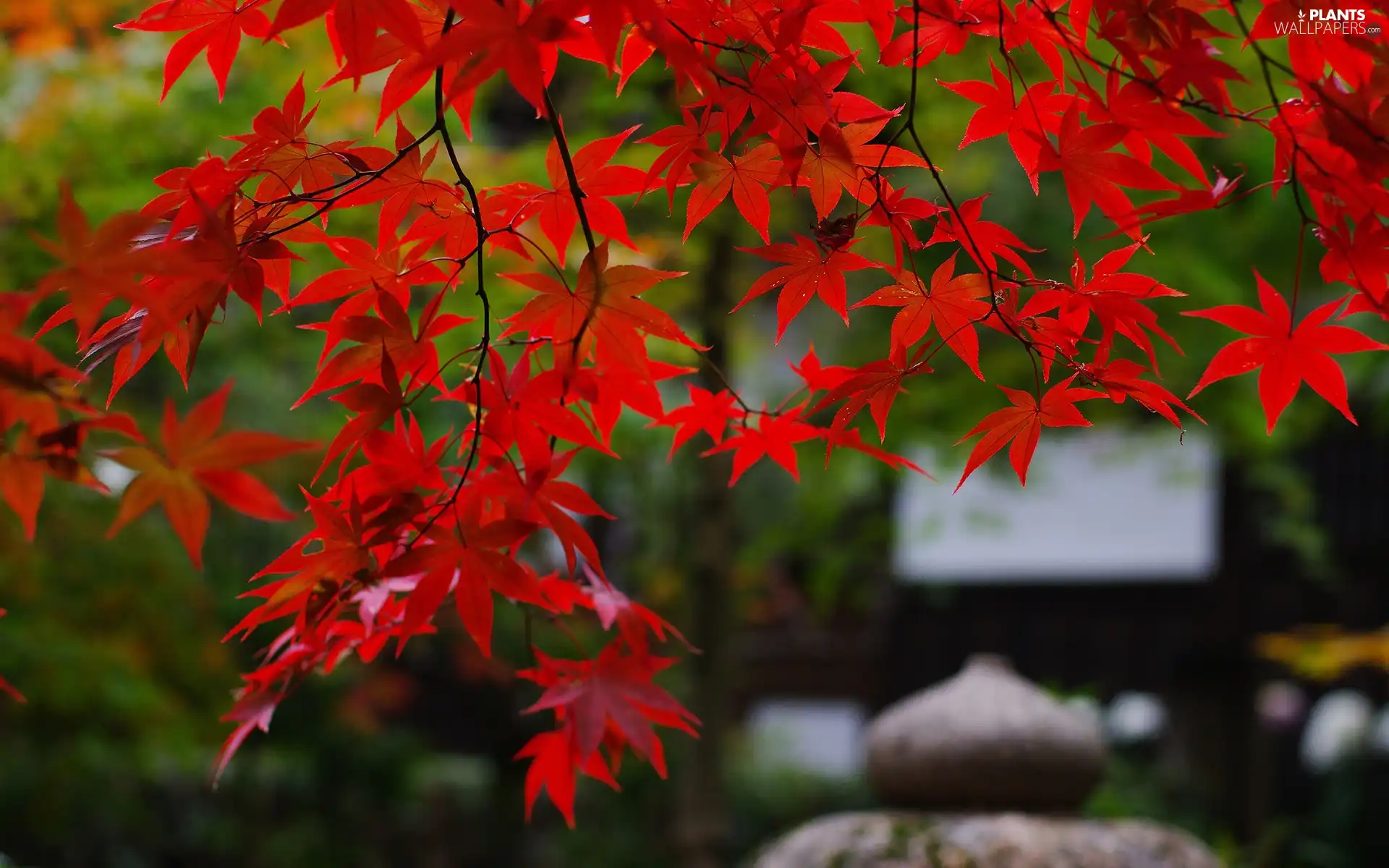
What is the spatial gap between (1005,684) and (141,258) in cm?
263

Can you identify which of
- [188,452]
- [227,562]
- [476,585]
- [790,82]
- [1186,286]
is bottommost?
[227,562]

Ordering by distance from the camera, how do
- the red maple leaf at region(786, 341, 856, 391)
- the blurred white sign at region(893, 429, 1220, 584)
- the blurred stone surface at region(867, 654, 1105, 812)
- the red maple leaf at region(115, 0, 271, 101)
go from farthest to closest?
the blurred white sign at region(893, 429, 1220, 584)
the blurred stone surface at region(867, 654, 1105, 812)
the red maple leaf at region(786, 341, 856, 391)
the red maple leaf at region(115, 0, 271, 101)

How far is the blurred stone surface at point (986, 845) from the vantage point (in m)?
2.67

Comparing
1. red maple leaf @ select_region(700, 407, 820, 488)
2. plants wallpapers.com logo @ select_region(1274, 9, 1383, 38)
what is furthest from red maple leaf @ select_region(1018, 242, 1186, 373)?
red maple leaf @ select_region(700, 407, 820, 488)

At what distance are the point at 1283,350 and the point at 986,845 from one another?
1.90 meters

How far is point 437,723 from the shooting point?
947 centimetres

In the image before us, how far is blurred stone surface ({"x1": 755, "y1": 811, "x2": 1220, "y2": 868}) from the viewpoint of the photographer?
267cm

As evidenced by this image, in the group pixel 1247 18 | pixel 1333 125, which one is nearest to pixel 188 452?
pixel 1333 125

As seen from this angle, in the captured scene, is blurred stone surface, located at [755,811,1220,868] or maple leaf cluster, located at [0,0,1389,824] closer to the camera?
maple leaf cluster, located at [0,0,1389,824]

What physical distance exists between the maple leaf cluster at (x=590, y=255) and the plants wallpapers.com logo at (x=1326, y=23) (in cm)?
1

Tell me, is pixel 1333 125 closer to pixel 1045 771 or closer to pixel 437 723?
pixel 1045 771

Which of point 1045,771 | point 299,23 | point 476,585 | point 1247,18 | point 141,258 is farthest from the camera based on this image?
point 1247,18

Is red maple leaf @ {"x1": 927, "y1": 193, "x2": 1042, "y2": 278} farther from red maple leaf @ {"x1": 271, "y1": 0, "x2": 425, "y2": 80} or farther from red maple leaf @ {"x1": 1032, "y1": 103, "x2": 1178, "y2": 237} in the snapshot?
red maple leaf @ {"x1": 271, "y1": 0, "x2": 425, "y2": 80}

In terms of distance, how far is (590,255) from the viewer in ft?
3.43
